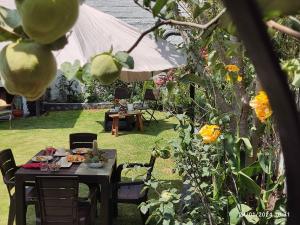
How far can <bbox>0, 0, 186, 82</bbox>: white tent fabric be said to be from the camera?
2969mm

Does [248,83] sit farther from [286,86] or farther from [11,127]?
[11,127]

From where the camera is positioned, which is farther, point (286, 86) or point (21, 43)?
point (21, 43)

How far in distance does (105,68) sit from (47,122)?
10.2 metres

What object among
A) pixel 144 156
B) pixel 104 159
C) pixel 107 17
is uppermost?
pixel 107 17

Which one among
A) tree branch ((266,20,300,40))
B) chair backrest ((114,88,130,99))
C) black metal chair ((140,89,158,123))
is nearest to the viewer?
tree branch ((266,20,300,40))

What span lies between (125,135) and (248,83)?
21.3 feet

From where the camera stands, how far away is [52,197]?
377 cm

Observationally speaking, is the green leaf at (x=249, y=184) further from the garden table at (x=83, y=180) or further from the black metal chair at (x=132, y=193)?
the garden table at (x=83, y=180)

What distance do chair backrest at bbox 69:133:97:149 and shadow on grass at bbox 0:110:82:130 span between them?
4.34 m

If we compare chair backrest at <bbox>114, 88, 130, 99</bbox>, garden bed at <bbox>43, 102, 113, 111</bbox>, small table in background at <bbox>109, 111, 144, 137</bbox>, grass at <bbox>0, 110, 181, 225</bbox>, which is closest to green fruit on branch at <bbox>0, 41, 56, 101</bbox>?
grass at <bbox>0, 110, 181, 225</bbox>

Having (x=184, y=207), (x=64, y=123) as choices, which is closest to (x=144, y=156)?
(x=64, y=123)

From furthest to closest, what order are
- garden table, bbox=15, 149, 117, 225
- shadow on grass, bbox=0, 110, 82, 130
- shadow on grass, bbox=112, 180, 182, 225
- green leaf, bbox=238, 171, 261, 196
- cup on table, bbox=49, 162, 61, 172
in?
shadow on grass, bbox=0, 110, 82, 130, shadow on grass, bbox=112, 180, 182, 225, cup on table, bbox=49, 162, 61, 172, garden table, bbox=15, 149, 117, 225, green leaf, bbox=238, 171, 261, 196

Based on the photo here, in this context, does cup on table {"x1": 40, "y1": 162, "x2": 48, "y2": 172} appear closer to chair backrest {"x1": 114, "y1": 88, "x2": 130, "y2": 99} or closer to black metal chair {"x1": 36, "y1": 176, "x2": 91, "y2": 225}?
black metal chair {"x1": 36, "y1": 176, "x2": 91, "y2": 225}

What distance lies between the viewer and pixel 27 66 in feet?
1.26
